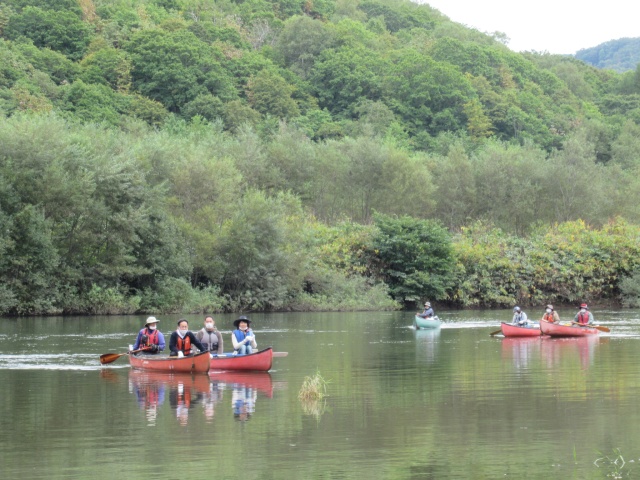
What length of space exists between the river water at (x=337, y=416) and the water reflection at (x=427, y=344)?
298mm

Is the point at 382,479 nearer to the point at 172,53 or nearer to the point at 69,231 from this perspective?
the point at 69,231

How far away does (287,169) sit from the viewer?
8856cm

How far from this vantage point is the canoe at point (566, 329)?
46.0 meters

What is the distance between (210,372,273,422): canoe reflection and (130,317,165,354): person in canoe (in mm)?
2259

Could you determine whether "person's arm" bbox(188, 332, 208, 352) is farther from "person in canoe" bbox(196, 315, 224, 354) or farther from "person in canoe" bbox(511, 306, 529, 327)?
"person in canoe" bbox(511, 306, 529, 327)

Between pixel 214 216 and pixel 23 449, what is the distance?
2004 inches

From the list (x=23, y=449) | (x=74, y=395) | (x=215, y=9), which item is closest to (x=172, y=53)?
(x=215, y=9)

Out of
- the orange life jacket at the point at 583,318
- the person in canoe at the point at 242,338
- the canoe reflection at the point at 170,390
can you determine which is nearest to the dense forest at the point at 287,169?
the orange life jacket at the point at 583,318

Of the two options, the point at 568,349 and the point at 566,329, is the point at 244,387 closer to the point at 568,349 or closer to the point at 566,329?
the point at 568,349

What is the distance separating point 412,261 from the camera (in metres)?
74.2

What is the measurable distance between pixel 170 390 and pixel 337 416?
672 cm

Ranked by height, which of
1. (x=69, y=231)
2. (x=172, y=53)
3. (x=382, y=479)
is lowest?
(x=382, y=479)

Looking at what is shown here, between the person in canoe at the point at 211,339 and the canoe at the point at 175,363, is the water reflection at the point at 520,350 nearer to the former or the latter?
the person in canoe at the point at 211,339

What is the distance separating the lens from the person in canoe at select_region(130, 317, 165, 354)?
104ft
